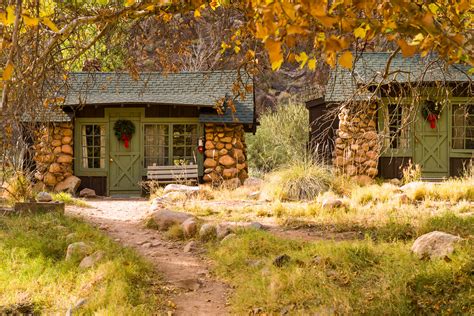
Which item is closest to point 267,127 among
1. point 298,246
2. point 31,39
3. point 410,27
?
point 298,246

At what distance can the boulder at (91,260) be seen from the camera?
19.3 ft

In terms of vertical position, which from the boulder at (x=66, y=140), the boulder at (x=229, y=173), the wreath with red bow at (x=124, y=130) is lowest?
the boulder at (x=229, y=173)

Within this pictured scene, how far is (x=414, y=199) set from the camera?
9930mm

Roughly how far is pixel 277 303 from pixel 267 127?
1766 cm

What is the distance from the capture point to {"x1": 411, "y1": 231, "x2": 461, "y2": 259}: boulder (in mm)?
5297

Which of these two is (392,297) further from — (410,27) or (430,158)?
(430,158)

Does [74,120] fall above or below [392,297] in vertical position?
above

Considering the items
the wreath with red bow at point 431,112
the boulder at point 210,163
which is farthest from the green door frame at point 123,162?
the wreath with red bow at point 431,112

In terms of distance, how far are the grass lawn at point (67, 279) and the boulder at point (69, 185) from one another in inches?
273

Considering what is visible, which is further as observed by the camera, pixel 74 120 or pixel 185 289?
pixel 74 120

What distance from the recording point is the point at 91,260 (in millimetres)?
5977

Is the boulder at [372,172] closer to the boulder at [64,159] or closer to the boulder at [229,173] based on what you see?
the boulder at [229,173]

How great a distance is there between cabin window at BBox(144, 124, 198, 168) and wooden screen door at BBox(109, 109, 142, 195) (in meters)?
0.31

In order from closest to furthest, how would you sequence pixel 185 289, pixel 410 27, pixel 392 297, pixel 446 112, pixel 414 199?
pixel 410 27
pixel 392 297
pixel 185 289
pixel 414 199
pixel 446 112
